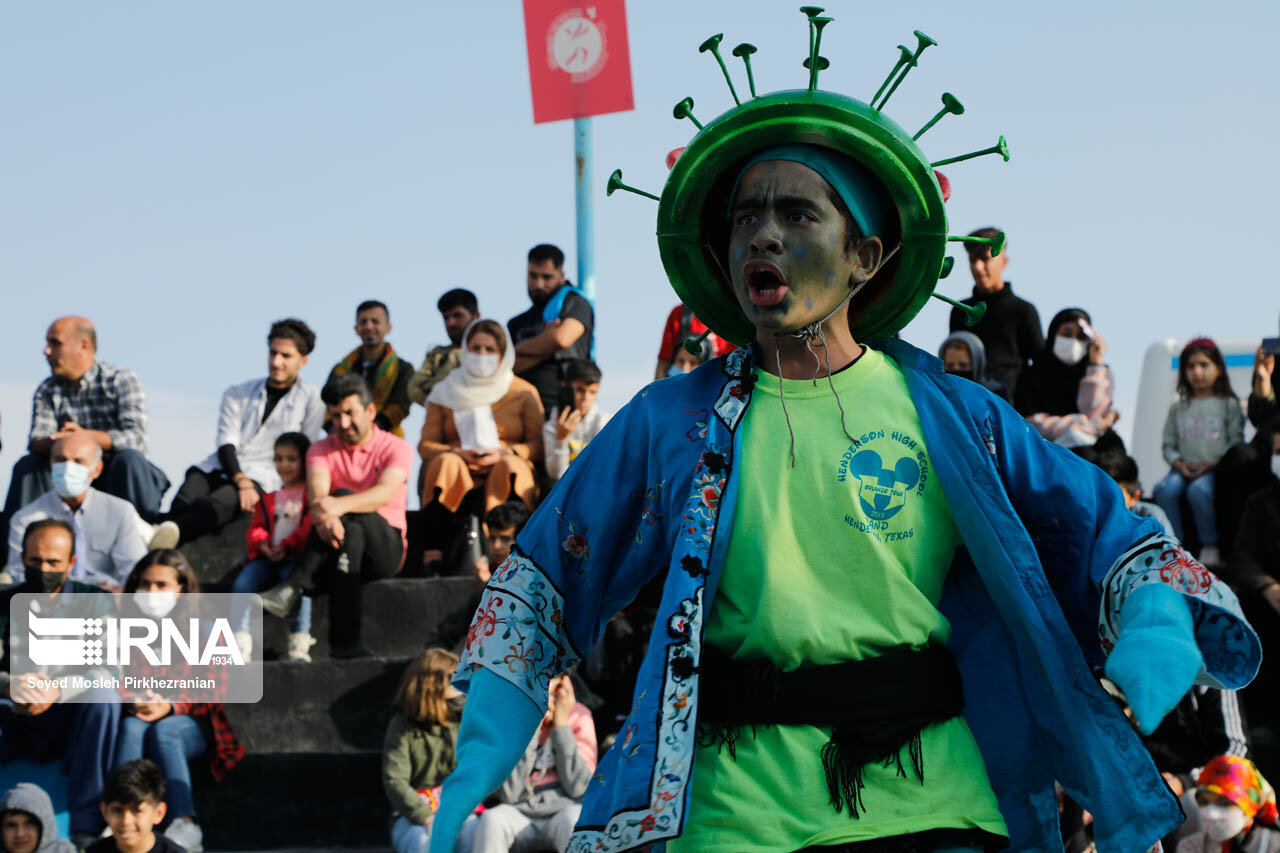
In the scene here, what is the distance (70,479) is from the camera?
8.39 metres

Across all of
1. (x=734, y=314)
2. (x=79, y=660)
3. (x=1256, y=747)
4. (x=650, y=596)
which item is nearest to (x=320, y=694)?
(x=79, y=660)

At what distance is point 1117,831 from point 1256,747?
5057mm

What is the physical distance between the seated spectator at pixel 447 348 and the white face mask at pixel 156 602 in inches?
Answer: 79.8

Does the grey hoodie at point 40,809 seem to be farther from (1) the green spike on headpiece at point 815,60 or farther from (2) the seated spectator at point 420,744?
(1) the green spike on headpiece at point 815,60

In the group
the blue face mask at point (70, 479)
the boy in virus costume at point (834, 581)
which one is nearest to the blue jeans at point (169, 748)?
the blue face mask at point (70, 479)

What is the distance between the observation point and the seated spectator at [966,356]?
8.20 metres

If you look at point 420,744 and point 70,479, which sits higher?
point 70,479

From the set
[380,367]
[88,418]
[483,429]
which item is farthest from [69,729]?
[380,367]

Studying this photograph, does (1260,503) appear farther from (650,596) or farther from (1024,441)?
(1024,441)

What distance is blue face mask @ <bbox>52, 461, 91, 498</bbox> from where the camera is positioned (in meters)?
8.38

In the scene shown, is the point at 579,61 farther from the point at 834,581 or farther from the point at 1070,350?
the point at 834,581

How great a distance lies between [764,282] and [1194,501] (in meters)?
6.06

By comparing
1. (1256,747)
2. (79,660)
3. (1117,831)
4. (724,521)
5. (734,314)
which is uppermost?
(734,314)

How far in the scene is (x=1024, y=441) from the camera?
8.96 feet
